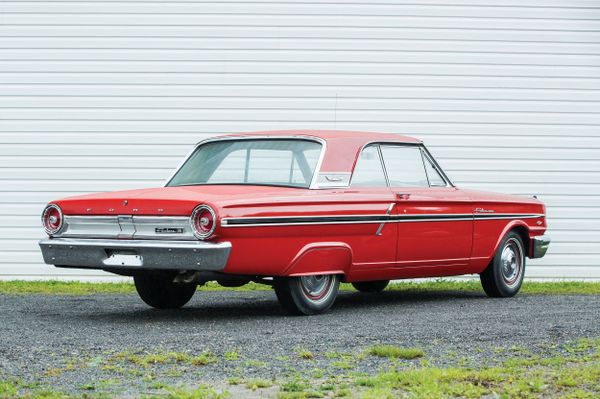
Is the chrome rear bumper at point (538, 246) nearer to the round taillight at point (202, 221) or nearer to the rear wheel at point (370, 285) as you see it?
the rear wheel at point (370, 285)

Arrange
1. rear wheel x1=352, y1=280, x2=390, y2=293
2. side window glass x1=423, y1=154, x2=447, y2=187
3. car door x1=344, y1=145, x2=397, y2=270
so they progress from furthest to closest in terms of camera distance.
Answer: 1. rear wheel x1=352, y1=280, x2=390, y2=293
2. side window glass x1=423, y1=154, x2=447, y2=187
3. car door x1=344, y1=145, x2=397, y2=270

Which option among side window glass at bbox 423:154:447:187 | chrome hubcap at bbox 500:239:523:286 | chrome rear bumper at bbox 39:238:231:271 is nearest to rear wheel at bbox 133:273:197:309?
chrome rear bumper at bbox 39:238:231:271

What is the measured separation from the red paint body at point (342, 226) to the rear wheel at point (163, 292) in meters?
1.05

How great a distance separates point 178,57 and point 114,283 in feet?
8.65

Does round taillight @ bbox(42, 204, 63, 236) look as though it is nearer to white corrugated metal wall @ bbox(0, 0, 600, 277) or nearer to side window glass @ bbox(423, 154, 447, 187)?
side window glass @ bbox(423, 154, 447, 187)

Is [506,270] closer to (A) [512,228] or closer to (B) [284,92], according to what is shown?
(A) [512,228]

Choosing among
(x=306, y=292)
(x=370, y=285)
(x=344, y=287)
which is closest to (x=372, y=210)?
(x=306, y=292)

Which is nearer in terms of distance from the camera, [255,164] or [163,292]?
[255,164]

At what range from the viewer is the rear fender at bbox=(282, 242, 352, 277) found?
8445 mm

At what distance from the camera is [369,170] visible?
938cm

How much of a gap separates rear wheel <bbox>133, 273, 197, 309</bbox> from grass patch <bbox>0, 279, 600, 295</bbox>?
2.00 m

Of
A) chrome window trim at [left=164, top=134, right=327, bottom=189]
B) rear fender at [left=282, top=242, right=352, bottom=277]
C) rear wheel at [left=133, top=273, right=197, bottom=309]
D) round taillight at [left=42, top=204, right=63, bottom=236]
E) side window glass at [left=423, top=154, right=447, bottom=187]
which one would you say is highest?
chrome window trim at [left=164, top=134, right=327, bottom=189]

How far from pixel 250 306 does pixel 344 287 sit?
2.35m

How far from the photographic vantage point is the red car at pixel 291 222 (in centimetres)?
805
